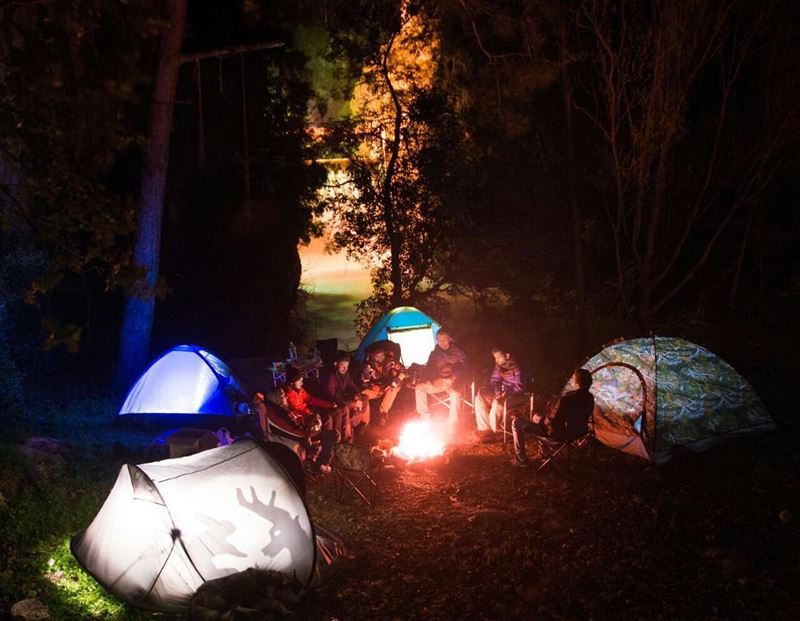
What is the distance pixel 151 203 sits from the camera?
10523 millimetres

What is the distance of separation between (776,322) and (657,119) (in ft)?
22.1

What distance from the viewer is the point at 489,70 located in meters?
13.9

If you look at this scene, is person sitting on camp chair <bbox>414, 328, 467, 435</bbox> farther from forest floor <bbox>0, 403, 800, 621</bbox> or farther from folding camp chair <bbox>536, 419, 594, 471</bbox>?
folding camp chair <bbox>536, 419, 594, 471</bbox>

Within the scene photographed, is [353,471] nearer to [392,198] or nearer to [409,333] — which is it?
[409,333]

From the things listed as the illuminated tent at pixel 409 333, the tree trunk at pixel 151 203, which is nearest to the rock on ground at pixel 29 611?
the tree trunk at pixel 151 203

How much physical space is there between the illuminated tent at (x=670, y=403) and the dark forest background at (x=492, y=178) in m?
3.20

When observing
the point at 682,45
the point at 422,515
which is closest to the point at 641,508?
the point at 422,515

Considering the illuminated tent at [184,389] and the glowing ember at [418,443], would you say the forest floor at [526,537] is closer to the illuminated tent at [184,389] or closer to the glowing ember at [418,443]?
the glowing ember at [418,443]

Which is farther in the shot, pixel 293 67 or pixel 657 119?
pixel 293 67

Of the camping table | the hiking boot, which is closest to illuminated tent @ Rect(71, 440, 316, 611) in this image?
the hiking boot

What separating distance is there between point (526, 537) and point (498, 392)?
2842mm

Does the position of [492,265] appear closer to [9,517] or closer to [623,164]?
[623,164]

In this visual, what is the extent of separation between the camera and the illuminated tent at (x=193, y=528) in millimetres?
4996

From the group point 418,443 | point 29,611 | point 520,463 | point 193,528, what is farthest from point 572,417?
point 29,611
